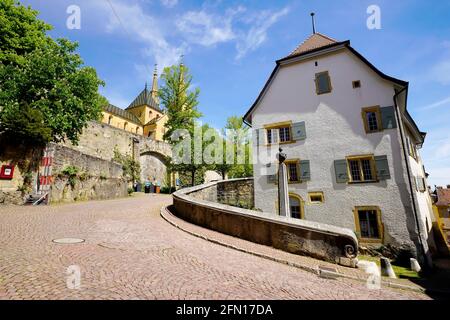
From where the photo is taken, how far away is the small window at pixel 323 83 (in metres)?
14.2

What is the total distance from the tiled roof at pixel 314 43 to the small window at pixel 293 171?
7133 mm

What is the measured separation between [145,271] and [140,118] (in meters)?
51.0

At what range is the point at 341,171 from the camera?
13133 mm

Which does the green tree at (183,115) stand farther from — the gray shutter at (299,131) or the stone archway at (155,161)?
the gray shutter at (299,131)

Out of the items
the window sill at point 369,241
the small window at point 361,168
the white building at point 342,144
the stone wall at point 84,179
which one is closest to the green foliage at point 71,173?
the stone wall at point 84,179

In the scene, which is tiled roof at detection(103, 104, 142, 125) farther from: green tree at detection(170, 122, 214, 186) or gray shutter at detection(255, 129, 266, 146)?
gray shutter at detection(255, 129, 266, 146)

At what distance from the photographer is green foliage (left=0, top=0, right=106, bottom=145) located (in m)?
12.8

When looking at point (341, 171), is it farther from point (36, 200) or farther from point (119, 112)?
point (119, 112)

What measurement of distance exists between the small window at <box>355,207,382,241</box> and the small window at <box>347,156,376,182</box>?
161 centimetres

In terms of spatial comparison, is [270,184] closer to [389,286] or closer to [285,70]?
[285,70]

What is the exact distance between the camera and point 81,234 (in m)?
6.75

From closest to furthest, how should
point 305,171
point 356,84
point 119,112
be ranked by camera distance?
point 356,84 → point 305,171 → point 119,112

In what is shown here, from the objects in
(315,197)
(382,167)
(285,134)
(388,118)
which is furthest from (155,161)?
(388,118)
